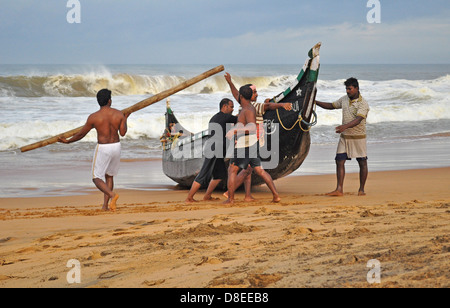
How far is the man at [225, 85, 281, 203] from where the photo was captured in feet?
23.1

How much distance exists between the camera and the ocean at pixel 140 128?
11180 millimetres

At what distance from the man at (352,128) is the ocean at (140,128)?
337 centimetres

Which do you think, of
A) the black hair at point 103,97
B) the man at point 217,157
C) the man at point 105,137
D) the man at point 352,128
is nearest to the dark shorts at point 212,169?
the man at point 217,157

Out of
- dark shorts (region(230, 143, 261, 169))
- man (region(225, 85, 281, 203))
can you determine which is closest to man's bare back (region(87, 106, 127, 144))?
man (region(225, 85, 281, 203))

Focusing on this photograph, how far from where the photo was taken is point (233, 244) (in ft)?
14.3

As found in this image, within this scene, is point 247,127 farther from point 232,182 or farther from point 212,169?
point 212,169

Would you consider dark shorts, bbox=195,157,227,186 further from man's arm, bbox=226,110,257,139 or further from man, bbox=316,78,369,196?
man, bbox=316,78,369,196

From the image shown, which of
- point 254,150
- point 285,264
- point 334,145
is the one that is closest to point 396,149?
point 334,145

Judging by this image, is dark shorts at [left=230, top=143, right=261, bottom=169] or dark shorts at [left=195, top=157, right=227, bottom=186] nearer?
dark shorts at [left=230, top=143, right=261, bottom=169]

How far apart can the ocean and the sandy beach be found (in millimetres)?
Result: 3528

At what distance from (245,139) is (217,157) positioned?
3.26 ft

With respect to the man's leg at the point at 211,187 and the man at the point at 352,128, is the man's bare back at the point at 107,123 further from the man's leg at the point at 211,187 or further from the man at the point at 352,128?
the man at the point at 352,128
